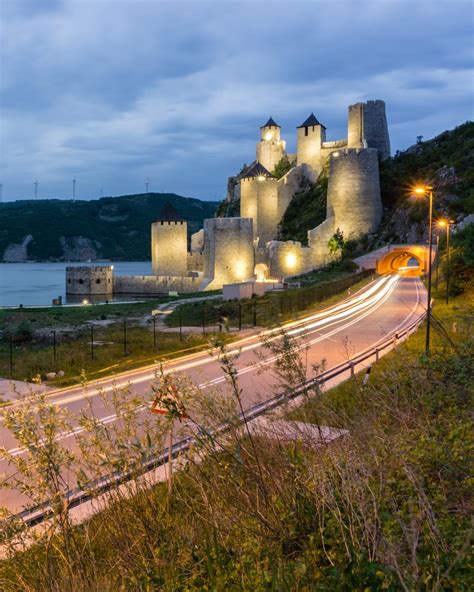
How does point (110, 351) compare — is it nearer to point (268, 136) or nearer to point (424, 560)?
point (424, 560)

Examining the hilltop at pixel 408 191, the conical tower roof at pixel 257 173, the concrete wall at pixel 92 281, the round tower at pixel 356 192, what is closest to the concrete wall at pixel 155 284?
the concrete wall at pixel 92 281

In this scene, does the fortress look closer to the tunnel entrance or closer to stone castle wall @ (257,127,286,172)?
stone castle wall @ (257,127,286,172)

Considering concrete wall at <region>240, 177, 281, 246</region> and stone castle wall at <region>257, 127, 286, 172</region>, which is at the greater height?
stone castle wall at <region>257, 127, 286, 172</region>

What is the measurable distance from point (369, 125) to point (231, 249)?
31.3 m

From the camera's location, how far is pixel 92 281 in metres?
73.2

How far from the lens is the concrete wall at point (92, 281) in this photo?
241 feet

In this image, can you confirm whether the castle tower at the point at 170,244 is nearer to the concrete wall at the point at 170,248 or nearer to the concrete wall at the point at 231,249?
the concrete wall at the point at 170,248

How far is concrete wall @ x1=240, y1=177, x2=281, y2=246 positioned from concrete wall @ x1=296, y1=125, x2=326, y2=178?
8232mm

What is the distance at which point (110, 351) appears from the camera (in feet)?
69.7

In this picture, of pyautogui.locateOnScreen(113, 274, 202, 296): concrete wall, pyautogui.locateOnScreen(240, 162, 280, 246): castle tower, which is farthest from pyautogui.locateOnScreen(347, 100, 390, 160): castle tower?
pyautogui.locateOnScreen(113, 274, 202, 296): concrete wall

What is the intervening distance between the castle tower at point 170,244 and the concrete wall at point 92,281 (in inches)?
302

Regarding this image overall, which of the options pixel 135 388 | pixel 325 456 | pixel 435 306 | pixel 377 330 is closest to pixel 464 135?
pixel 435 306

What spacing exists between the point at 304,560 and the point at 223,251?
179 ft

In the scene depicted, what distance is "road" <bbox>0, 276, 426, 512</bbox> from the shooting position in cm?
841
